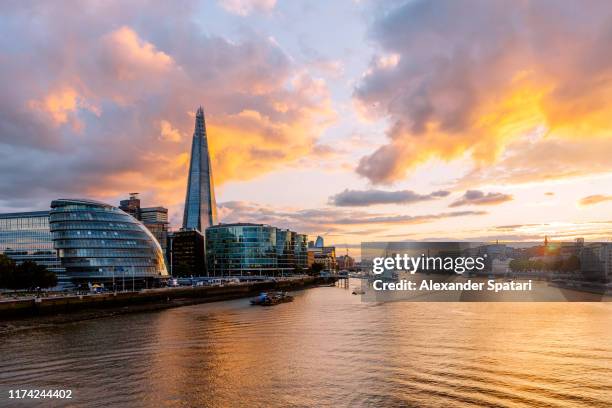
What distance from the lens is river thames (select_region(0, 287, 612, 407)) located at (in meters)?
26.7

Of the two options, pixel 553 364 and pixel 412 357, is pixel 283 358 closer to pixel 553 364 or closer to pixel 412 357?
pixel 412 357

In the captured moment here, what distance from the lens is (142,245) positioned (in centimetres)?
12306

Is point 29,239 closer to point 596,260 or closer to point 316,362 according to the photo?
point 316,362

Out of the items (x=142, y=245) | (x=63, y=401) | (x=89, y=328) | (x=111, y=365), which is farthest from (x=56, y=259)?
(x=63, y=401)

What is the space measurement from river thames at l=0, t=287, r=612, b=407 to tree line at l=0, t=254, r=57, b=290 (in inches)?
1238

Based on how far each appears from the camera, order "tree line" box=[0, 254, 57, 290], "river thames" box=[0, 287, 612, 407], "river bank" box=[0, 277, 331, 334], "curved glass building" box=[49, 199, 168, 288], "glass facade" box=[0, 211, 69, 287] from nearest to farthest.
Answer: "river thames" box=[0, 287, 612, 407] → "river bank" box=[0, 277, 331, 334] → "tree line" box=[0, 254, 57, 290] → "curved glass building" box=[49, 199, 168, 288] → "glass facade" box=[0, 211, 69, 287]

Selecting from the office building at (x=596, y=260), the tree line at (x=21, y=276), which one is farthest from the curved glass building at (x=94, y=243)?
the office building at (x=596, y=260)

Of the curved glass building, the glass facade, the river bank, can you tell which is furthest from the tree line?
the glass facade

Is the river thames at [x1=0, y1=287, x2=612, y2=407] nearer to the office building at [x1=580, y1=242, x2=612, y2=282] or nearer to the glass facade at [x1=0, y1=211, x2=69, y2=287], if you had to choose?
the glass facade at [x1=0, y1=211, x2=69, y2=287]

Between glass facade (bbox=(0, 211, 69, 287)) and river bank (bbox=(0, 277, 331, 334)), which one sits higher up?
glass facade (bbox=(0, 211, 69, 287))

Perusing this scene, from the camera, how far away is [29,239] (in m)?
120

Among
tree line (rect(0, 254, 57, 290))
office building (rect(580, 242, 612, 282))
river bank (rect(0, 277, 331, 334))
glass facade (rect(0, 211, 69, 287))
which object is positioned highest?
glass facade (rect(0, 211, 69, 287))

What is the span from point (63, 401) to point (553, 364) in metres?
31.2

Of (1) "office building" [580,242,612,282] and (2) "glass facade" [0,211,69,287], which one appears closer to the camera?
(2) "glass facade" [0,211,69,287]
